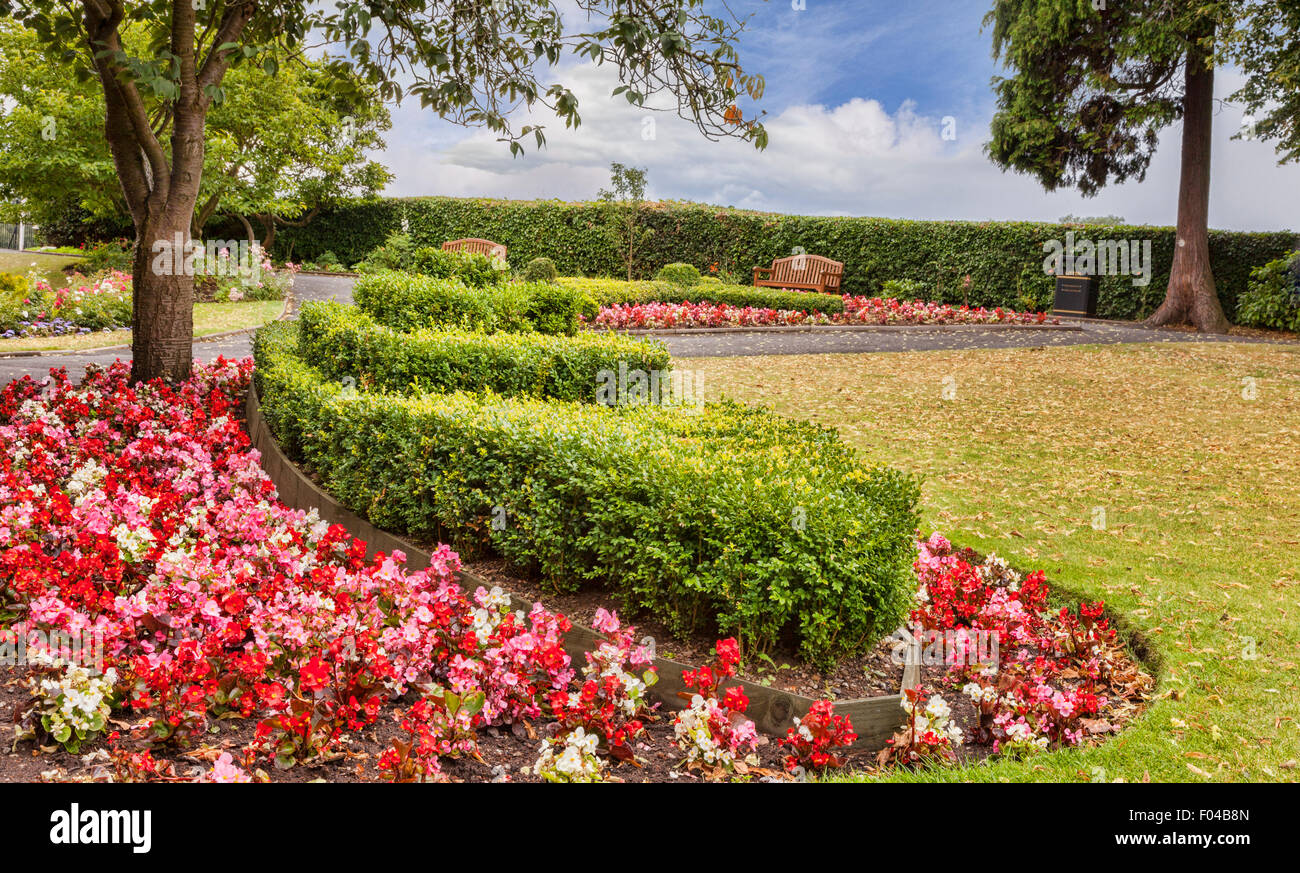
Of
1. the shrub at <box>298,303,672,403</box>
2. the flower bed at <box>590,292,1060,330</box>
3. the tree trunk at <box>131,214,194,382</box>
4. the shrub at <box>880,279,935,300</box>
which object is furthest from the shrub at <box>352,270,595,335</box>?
the shrub at <box>880,279,935,300</box>

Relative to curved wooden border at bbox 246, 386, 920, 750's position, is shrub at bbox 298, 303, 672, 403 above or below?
above

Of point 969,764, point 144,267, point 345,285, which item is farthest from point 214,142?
point 969,764

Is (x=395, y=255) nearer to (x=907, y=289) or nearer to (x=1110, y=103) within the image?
(x=907, y=289)

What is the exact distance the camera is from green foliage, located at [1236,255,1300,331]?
63.9 feet

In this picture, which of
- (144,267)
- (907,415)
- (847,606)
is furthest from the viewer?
(907,415)

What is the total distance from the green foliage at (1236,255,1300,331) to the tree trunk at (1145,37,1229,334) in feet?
2.00

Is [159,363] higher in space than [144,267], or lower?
lower

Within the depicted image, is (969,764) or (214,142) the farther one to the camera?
(214,142)

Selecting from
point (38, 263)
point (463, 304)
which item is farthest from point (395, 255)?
point (463, 304)

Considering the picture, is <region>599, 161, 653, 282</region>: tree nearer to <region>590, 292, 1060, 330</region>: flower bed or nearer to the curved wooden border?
<region>590, 292, 1060, 330</region>: flower bed

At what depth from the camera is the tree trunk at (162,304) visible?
25.2ft

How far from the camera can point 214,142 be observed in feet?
67.8

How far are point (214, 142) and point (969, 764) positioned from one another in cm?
2239

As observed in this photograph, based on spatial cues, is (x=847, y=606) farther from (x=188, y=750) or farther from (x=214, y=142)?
(x=214, y=142)
